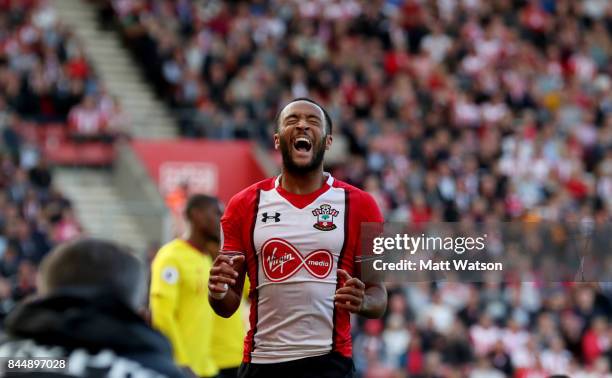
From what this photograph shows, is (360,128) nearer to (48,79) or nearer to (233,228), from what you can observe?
(48,79)

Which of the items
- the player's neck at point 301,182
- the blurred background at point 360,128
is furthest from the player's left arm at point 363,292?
the blurred background at point 360,128

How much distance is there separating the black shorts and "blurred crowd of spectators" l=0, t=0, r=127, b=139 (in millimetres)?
15111

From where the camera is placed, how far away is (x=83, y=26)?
26.1 metres

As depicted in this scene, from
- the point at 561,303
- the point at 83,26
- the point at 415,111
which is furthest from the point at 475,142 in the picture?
the point at 83,26

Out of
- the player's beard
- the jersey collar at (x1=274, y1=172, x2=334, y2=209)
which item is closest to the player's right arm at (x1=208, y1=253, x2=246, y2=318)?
the jersey collar at (x1=274, y1=172, x2=334, y2=209)

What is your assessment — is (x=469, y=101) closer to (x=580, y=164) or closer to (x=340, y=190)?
(x=580, y=164)

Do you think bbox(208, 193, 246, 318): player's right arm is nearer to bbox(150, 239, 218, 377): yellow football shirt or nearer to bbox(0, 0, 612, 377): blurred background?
bbox(150, 239, 218, 377): yellow football shirt

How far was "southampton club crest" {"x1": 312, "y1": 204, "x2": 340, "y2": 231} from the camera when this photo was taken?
688 cm

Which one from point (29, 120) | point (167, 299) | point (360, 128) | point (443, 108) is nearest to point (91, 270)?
point (167, 299)

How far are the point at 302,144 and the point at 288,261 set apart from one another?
1.97ft

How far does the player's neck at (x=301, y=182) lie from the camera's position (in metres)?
6.99

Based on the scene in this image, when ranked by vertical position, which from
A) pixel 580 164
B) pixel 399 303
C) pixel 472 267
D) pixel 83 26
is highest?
pixel 83 26

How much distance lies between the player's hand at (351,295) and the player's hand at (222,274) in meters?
0.51

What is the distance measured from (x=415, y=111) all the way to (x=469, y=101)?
1404 mm
